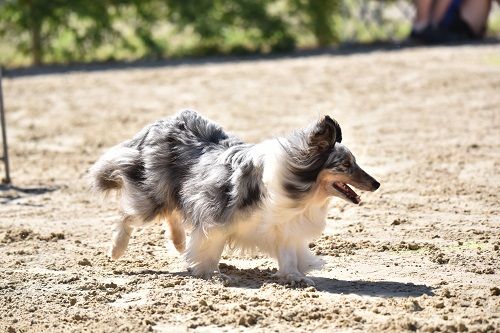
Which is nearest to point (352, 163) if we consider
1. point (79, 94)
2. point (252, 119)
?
point (252, 119)

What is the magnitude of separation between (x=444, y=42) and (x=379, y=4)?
146 centimetres

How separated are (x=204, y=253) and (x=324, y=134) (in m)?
1.18

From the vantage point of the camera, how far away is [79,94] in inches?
615

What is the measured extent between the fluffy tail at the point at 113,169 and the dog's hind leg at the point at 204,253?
2.78 ft

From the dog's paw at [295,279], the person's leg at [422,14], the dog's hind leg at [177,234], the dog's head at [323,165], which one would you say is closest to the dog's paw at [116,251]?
the dog's hind leg at [177,234]

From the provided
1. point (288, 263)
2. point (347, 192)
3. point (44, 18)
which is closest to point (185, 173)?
point (288, 263)

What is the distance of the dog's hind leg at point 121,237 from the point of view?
7539mm

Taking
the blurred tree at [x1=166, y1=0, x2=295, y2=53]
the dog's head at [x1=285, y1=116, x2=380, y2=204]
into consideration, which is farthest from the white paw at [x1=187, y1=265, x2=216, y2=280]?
the blurred tree at [x1=166, y1=0, x2=295, y2=53]

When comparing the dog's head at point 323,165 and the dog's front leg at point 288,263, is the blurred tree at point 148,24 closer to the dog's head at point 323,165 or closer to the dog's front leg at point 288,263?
the dog's front leg at point 288,263

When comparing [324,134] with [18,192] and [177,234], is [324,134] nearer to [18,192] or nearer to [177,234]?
[177,234]

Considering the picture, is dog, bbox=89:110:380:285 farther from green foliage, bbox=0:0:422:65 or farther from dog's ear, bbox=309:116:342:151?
green foliage, bbox=0:0:422:65

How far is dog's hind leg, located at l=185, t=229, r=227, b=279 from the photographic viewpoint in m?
6.93

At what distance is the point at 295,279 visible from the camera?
6.81 m

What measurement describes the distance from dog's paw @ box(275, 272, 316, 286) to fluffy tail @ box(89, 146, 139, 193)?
1406 mm
